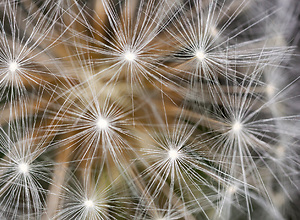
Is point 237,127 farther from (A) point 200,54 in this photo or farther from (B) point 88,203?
(B) point 88,203

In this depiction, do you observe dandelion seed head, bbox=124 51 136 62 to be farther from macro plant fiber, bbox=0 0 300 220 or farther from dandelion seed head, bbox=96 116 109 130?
dandelion seed head, bbox=96 116 109 130

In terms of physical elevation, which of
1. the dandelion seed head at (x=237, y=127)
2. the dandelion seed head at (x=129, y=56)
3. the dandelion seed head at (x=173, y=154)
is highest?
the dandelion seed head at (x=129, y=56)

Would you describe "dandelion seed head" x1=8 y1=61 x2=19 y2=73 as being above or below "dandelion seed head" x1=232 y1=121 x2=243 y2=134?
above

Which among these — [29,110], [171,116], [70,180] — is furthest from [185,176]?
[29,110]

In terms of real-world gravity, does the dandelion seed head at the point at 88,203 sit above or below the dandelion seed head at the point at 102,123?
below

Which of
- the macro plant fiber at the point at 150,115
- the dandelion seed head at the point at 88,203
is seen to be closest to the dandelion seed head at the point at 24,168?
the macro plant fiber at the point at 150,115

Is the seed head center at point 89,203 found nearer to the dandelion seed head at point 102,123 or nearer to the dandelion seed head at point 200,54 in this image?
the dandelion seed head at point 102,123

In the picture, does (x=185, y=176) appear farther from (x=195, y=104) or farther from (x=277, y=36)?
(x=277, y=36)

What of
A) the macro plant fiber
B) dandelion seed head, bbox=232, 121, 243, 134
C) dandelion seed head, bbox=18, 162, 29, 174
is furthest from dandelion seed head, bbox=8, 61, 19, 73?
dandelion seed head, bbox=232, 121, 243, 134
